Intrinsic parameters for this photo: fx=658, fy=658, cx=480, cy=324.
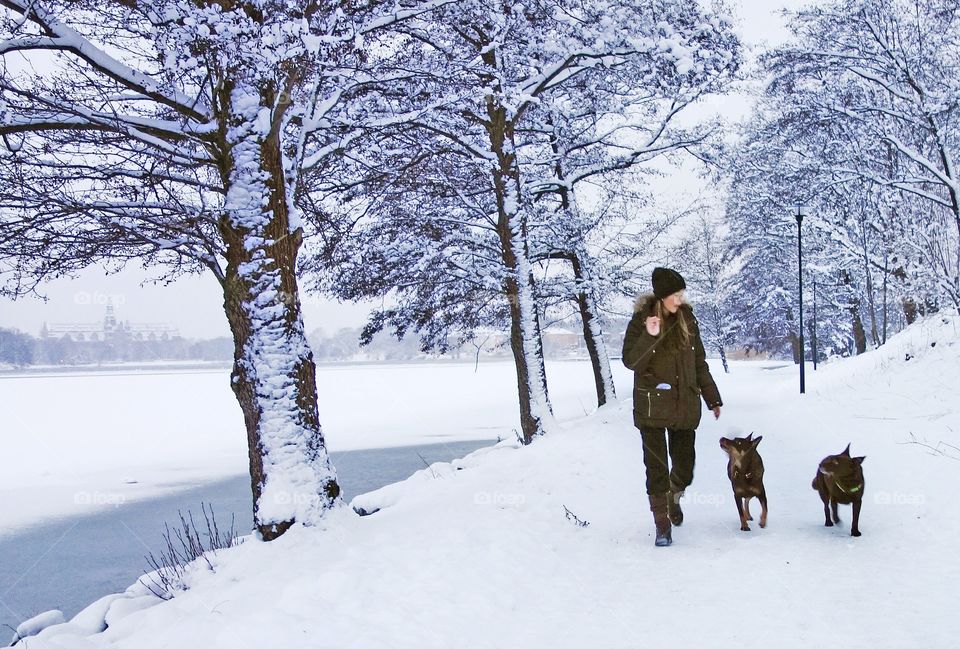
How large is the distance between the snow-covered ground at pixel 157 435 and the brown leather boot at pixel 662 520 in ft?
41.8

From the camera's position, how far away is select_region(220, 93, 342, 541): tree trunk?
18.8ft

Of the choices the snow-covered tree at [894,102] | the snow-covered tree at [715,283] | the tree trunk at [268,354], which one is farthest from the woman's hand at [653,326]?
the snow-covered tree at [715,283]

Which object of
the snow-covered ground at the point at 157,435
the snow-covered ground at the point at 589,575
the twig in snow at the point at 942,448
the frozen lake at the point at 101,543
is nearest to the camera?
the snow-covered ground at the point at 589,575

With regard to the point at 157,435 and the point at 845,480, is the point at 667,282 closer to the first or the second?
the point at 845,480

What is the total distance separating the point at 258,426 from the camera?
579cm

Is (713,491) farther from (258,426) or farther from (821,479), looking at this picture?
(258,426)

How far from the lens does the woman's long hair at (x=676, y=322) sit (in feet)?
16.6

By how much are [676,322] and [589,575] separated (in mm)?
1982

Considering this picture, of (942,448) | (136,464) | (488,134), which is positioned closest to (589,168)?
(488,134)

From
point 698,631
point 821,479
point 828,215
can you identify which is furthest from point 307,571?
point 828,215

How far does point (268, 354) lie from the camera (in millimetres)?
5766

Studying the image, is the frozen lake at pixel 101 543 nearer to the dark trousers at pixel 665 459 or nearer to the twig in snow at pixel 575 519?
the twig in snow at pixel 575 519

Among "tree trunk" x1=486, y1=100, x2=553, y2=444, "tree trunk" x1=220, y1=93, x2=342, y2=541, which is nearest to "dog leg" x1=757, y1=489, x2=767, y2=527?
"tree trunk" x1=220, y1=93, x2=342, y2=541

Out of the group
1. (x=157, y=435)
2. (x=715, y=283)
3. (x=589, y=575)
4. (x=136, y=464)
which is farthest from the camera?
(x=715, y=283)
